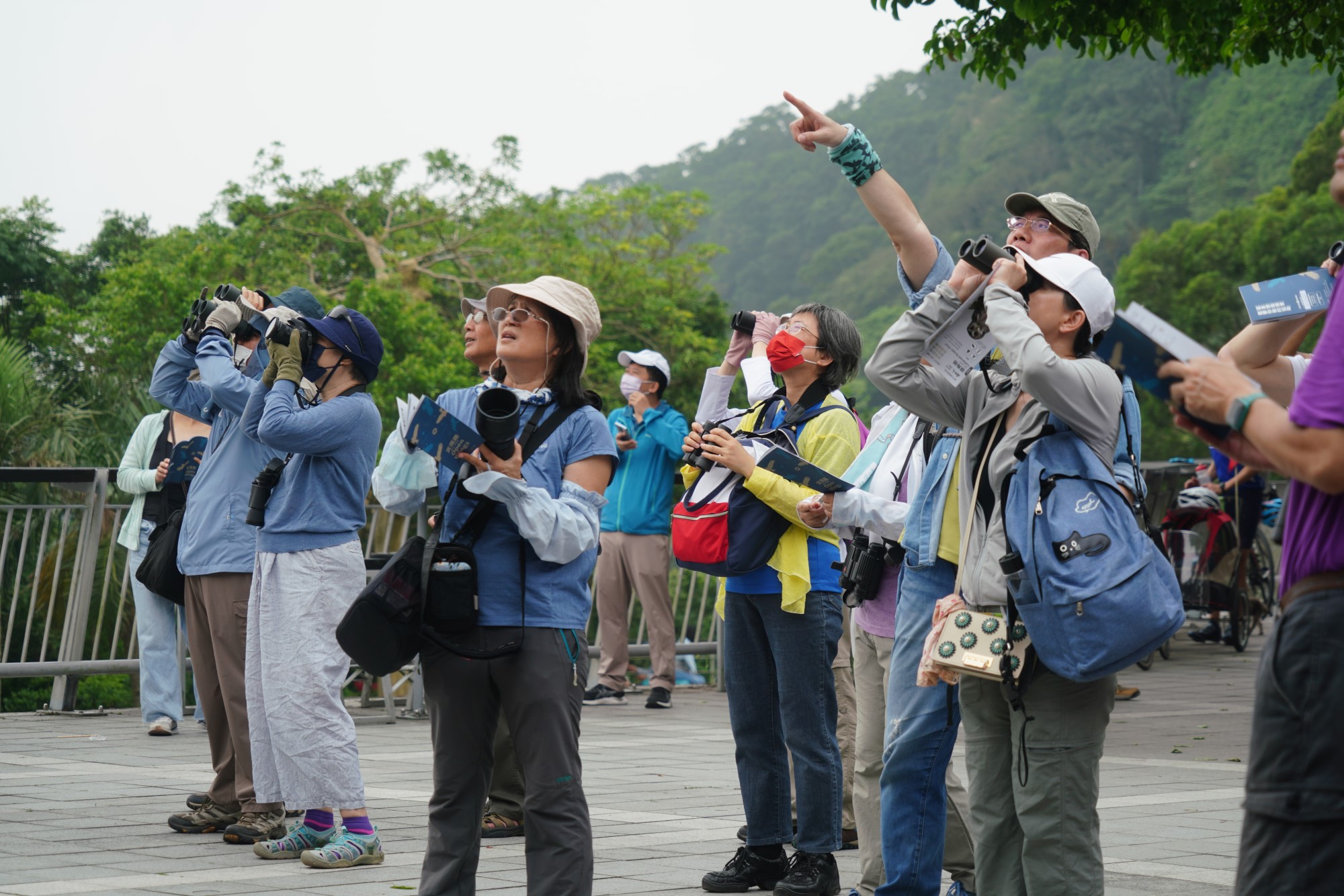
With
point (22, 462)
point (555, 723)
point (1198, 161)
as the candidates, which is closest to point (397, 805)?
point (555, 723)

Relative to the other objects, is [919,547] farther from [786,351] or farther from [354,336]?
[354,336]

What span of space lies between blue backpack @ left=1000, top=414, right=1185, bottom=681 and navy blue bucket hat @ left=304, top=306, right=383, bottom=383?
9.06 ft

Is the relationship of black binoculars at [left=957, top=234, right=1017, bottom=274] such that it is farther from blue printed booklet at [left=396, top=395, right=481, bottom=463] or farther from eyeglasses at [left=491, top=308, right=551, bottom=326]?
blue printed booklet at [left=396, top=395, right=481, bottom=463]

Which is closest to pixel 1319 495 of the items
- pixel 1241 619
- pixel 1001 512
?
pixel 1001 512

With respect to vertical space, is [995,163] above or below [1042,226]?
above

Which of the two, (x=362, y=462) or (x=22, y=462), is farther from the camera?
(x=22, y=462)

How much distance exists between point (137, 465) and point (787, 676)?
5380mm

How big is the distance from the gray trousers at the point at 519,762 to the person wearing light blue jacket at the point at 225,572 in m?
2.20

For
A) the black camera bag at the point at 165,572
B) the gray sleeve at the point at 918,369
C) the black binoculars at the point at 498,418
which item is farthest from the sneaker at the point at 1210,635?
the black binoculars at the point at 498,418

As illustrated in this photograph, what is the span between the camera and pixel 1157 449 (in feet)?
155

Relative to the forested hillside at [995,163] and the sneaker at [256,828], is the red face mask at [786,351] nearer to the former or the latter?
the sneaker at [256,828]

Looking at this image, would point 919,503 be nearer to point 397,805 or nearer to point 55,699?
point 397,805

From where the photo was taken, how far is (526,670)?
12.8 ft

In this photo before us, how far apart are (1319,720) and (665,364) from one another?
28.4ft
